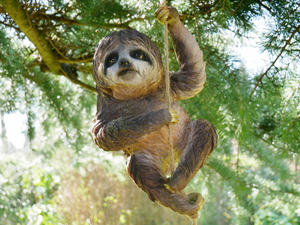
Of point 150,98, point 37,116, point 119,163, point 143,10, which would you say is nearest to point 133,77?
point 150,98

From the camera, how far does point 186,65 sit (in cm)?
68

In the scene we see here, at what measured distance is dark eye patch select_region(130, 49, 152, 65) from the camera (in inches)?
24.4

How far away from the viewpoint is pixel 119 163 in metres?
1.89

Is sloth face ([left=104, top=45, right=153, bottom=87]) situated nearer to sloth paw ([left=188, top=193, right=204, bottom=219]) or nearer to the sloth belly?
the sloth belly

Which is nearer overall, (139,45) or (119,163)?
(139,45)

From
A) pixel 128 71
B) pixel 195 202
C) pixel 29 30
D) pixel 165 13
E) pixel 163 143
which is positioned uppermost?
pixel 29 30

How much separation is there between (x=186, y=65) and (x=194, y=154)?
20 centimetres

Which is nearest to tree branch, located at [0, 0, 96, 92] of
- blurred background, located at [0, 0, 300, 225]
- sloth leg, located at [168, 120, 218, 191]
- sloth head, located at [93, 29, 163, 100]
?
blurred background, located at [0, 0, 300, 225]

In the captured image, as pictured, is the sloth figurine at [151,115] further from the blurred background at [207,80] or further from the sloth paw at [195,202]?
the blurred background at [207,80]

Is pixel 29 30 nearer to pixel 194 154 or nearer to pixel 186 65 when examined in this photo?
pixel 186 65

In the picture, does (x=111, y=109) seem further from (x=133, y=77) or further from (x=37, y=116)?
(x=37, y=116)

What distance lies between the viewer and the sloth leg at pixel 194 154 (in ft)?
1.90

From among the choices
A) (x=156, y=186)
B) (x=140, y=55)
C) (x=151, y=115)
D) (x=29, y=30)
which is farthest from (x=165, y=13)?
(x=29, y=30)

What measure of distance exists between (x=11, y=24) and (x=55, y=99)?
426mm
